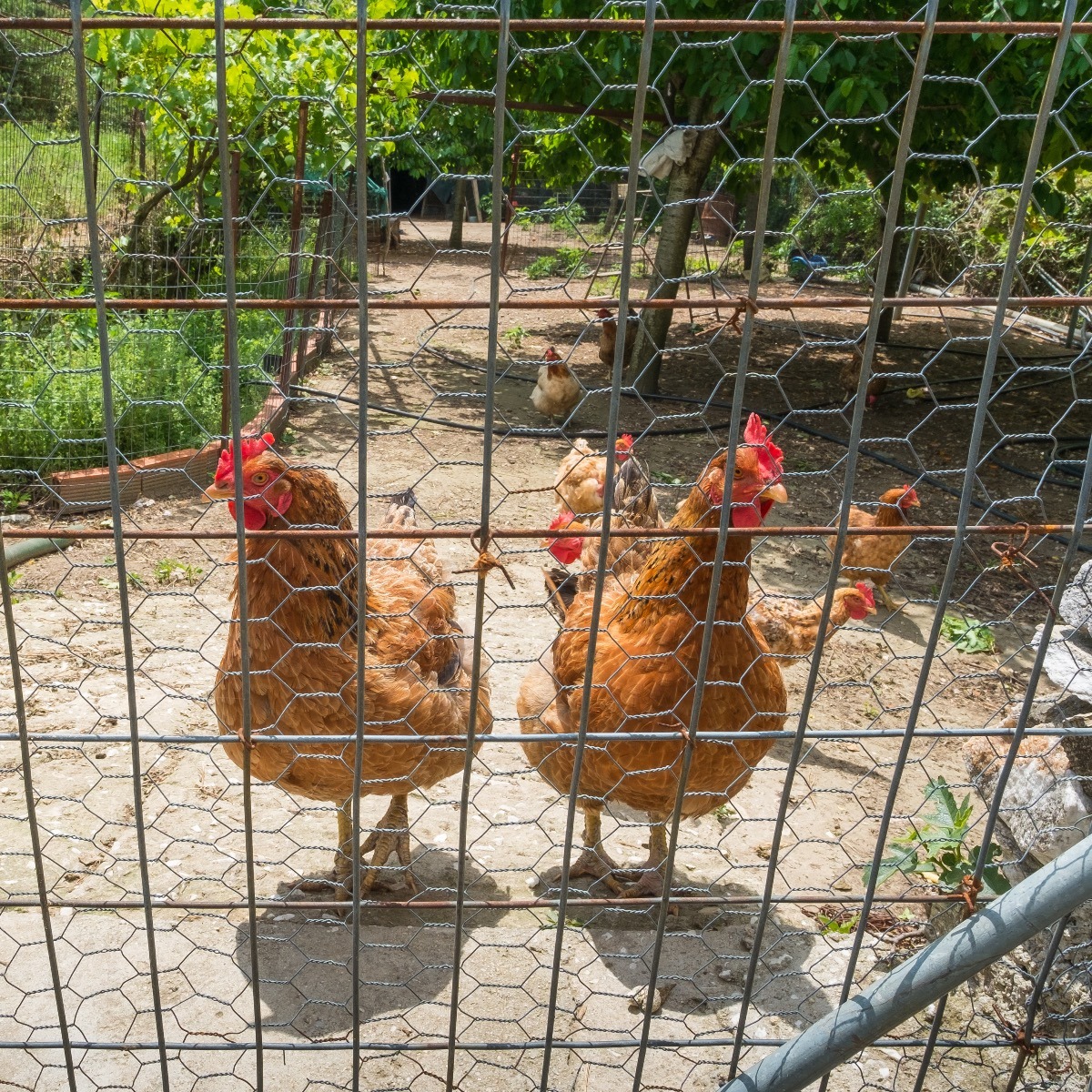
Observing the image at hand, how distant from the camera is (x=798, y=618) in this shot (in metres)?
4.57

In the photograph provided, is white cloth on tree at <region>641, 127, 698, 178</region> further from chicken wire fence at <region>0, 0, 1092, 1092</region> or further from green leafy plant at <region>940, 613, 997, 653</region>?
green leafy plant at <region>940, 613, 997, 653</region>

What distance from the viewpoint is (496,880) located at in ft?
12.1

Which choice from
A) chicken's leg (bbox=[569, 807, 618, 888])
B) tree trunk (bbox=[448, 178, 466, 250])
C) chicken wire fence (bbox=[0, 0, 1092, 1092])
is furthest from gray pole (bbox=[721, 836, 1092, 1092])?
tree trunk (bbox=[448, 178, 466, 250])

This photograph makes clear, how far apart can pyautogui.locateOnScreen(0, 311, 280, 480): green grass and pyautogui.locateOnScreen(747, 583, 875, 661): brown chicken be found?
11.3 ft

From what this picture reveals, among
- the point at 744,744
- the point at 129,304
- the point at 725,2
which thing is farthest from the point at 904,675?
the point at 725,2

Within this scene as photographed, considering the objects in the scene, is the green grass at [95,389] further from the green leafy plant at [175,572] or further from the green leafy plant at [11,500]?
the green leafy plant at [175,572]

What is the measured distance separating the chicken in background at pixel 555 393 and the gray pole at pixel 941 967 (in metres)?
7.71

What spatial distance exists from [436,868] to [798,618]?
1.97 metres

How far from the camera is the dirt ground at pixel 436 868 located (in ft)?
8.82

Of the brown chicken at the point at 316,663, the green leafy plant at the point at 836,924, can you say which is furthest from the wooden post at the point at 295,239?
the green leafy plant at the point at 836,924

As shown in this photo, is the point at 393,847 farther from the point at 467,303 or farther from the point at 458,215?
the point at 458,215

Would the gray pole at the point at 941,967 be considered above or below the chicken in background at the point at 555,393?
above

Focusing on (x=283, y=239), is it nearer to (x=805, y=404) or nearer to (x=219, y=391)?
(x=219, y=391)

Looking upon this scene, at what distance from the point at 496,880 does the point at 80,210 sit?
26.0 ft
